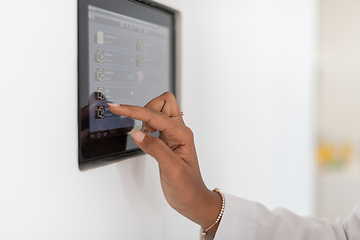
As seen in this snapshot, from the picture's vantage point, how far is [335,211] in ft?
7.38

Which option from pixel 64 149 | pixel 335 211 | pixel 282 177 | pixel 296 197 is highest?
pixel 64 149

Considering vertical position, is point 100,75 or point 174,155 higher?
point 100,75

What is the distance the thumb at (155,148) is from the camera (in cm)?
42

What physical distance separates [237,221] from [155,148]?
29 centimetres

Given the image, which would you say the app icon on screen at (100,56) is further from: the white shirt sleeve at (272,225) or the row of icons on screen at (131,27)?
the white shirt sleeve at (272,225)

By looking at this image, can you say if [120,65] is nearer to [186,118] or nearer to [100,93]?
[100,93]

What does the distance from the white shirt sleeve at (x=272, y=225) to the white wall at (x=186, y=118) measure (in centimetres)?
15

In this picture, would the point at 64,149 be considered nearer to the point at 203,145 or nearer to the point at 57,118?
the point at 57,118

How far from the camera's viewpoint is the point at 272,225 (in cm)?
65

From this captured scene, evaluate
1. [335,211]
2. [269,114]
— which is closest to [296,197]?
[269,114]

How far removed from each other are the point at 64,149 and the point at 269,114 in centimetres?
82

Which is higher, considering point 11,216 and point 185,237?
point 11,216

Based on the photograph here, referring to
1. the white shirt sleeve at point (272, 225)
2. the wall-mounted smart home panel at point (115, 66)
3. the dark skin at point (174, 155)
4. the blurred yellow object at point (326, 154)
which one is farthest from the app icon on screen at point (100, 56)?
the blurred yellow object at point (326, 154)

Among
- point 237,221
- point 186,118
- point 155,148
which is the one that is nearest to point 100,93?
point 155,148
